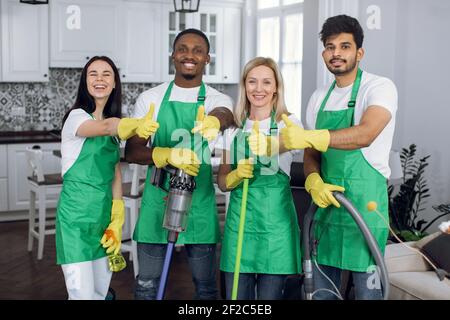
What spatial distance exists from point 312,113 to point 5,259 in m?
3.15

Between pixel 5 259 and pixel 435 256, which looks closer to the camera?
pixel 435 256

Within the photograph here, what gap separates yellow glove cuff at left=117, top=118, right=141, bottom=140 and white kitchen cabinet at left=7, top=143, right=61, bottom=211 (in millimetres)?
3827

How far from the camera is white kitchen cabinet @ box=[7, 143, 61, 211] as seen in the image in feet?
19.5

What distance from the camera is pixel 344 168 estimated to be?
230cm

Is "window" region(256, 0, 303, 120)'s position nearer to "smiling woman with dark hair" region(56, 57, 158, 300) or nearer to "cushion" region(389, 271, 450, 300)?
"cushion" region(389, 271, 450, 300)

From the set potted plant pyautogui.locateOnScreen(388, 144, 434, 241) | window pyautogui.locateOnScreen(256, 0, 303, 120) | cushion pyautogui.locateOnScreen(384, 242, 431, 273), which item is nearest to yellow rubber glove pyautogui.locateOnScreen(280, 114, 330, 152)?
cushion pyautogui.locateOnScreen(384, 242, 431, 273)

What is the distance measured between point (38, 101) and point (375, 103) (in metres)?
4.95

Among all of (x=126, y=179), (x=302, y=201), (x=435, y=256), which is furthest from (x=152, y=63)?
(x=435, y=256)

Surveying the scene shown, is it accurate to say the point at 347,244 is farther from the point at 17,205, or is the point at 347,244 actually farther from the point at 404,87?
the point at 17,205

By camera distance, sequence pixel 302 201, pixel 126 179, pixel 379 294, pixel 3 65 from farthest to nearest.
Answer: pixel 3 65
pixel 126 179
pixel 302 201
pixel 379 294

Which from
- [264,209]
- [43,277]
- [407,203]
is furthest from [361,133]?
[43,277]

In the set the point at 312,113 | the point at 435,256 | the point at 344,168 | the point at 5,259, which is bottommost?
the point at 5,259

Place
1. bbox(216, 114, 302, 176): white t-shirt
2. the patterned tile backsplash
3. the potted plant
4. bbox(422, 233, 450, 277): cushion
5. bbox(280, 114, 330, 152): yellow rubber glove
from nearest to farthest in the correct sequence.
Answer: bbox(280, 114, 330, 152): yellow rubber glove → bbox(216, 114, 302, 176): white t-shirt → bbox(422, 233, 450, 277): cushion → the potted plant → the patterned tile backsplash

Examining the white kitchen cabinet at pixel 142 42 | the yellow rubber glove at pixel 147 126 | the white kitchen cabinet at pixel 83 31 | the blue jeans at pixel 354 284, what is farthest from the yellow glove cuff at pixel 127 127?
the white kitchen cabinet at pixel 142 42
